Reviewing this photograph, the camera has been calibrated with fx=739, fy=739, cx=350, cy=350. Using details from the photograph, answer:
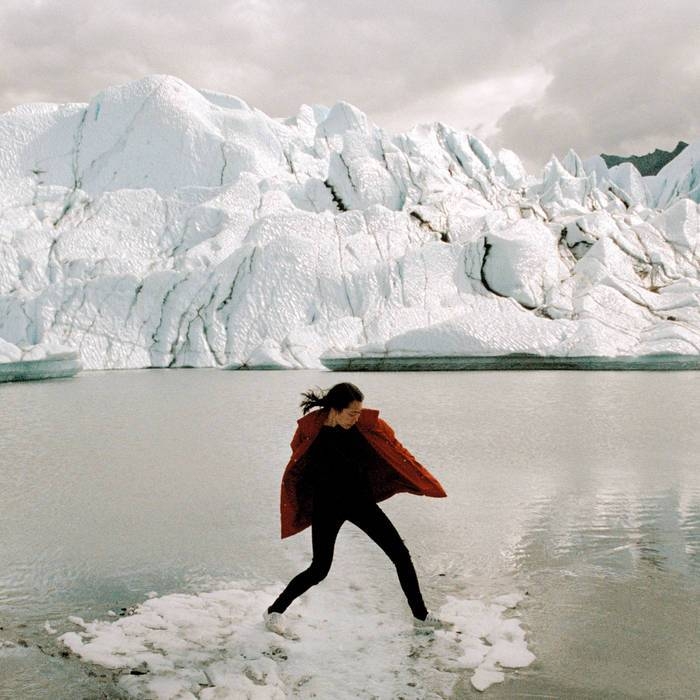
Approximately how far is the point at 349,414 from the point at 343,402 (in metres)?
0.06

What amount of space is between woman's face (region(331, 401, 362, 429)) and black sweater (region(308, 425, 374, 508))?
4cm

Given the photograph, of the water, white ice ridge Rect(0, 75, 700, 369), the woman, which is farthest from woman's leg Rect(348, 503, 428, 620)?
white ice ridge Rect(0, 75, 700, 369)

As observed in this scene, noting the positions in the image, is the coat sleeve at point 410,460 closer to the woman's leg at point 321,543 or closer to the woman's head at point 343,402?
the woman's head at point 343,402

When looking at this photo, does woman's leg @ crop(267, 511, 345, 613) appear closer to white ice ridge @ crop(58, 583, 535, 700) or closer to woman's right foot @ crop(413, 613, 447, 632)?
white ice ridge @ crop(58, 583, 535, 700)

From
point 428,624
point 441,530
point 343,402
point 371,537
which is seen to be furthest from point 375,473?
point 441,530

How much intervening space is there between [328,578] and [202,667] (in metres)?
1.05

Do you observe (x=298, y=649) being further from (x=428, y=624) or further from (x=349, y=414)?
(x=349, y=414)

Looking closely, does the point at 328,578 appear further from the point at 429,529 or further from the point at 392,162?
the point at 392,162

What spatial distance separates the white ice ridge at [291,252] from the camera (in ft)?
70.9

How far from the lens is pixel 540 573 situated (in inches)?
139

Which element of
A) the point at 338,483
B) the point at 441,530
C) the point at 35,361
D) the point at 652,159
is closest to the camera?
the point at 338,483

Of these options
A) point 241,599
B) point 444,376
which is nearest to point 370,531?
point 241,599

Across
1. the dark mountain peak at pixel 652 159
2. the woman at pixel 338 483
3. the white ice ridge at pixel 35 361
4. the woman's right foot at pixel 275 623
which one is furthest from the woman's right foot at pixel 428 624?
the dark mountain peak at pixel 652 159

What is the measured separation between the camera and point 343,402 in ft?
9.15
